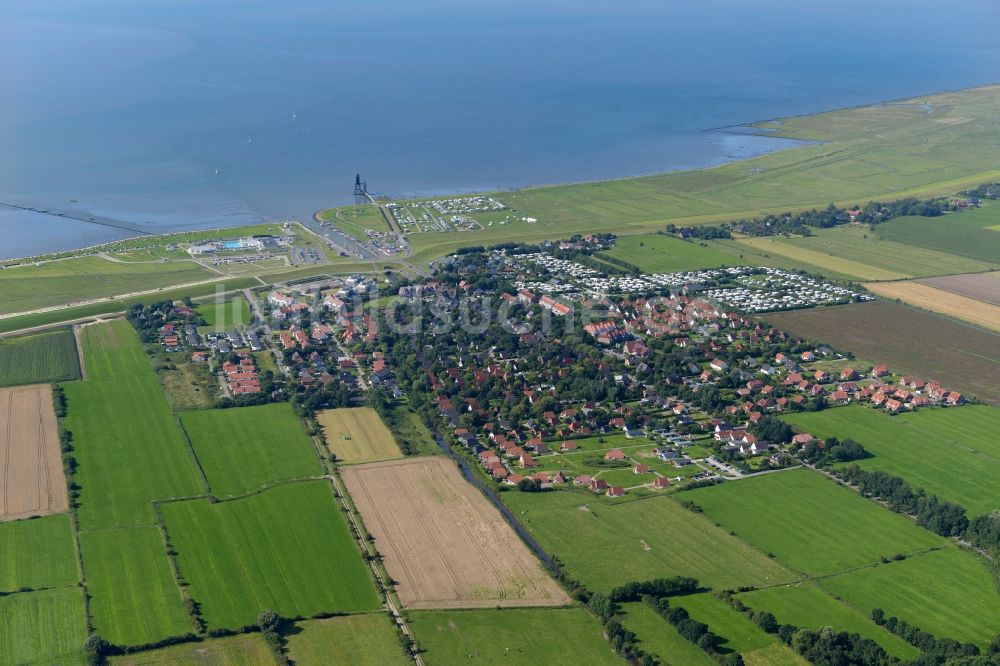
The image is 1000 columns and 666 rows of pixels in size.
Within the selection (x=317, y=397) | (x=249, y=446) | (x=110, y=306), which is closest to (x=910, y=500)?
(x=317, y=397)

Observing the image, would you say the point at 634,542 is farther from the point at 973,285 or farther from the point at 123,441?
the point at 973,285

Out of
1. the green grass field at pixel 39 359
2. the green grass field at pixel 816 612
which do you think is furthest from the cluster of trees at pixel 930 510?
the green grass field at pixel 39 359

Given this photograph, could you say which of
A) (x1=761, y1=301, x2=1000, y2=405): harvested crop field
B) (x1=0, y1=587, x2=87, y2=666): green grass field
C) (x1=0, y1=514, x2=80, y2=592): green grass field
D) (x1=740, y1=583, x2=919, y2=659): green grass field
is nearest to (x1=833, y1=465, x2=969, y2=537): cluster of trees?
(x1=740, y1=583, x2=919, y2=659): green grass field

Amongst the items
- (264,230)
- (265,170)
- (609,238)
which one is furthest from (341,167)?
(609,238)

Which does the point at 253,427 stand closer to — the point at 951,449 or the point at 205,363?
the point at 205,363

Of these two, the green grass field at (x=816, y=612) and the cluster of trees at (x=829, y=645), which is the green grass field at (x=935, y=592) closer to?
the green grass field at (x=816, y=612)
